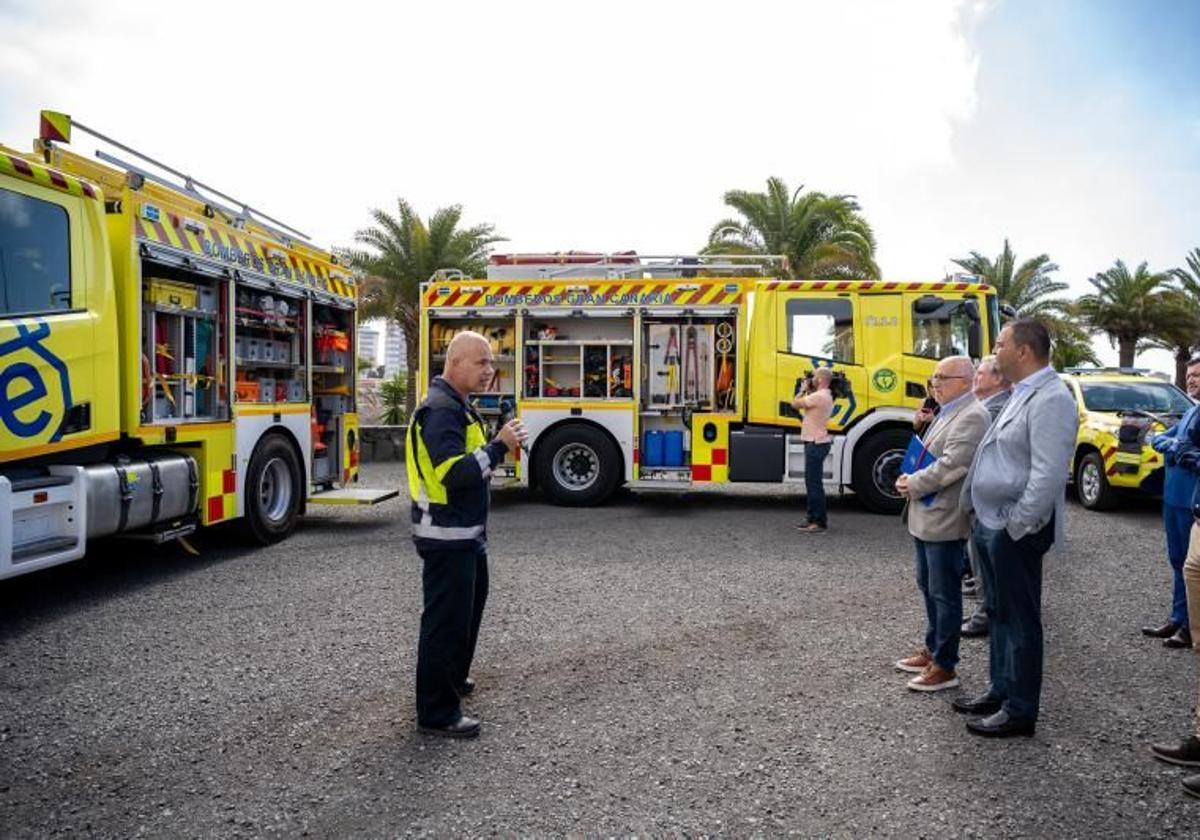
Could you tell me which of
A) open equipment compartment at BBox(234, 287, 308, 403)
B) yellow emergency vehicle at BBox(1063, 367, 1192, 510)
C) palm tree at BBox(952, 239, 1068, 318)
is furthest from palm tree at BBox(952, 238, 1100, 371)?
open equipment compartment at BBox(234, 287, 308, 403)

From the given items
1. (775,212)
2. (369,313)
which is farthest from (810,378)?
(369,313)

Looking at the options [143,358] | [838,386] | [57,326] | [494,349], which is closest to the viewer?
[57,326]

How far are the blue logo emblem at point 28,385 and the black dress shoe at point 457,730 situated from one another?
10.7 ft

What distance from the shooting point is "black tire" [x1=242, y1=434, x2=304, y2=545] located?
7.60 m

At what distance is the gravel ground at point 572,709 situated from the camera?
10.1 feet

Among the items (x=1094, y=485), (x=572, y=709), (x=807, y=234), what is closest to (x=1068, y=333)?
(x=807, y=234)

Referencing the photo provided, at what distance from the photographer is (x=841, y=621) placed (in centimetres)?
545

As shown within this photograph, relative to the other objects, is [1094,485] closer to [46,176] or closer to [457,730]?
[457,730]

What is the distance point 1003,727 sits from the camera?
12.1 ft

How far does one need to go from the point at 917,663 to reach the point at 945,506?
94 cm

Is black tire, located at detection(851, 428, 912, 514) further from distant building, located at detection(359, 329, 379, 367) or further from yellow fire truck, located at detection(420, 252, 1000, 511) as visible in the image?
distant building, located at detection(359, 329, 379, 367)

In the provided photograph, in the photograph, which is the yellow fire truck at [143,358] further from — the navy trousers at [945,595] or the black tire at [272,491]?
the navy trousers at [945,595]

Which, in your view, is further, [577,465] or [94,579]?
[577,465]

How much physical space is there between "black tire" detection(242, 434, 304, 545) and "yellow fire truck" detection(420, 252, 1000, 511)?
2.53 m
